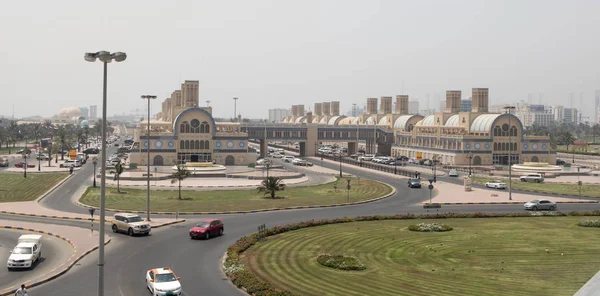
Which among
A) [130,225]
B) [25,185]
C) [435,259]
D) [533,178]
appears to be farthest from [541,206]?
[25,185]

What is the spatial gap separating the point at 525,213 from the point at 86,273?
1678 inches

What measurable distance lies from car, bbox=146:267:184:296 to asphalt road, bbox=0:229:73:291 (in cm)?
735

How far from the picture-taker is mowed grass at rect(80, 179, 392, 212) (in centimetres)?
6044

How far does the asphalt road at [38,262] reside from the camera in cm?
3203

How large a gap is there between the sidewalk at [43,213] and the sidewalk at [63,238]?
142 inches

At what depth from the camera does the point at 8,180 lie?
287 feet

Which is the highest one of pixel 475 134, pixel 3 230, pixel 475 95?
pixel 475 95

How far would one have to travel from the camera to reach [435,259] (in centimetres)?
3684

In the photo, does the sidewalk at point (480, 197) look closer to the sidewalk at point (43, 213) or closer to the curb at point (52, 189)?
Result: the sidewalk at point (43, 213)

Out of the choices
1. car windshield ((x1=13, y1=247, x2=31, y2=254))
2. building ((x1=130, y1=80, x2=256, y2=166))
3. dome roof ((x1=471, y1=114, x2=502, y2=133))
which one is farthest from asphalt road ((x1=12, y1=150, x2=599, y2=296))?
dome roof ((x1=471, y1=114, x2=502, y2=133))

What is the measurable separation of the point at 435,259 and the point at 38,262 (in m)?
25.2

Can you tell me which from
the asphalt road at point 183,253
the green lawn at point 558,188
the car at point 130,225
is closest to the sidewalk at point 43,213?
the asphalt road at point 183,253

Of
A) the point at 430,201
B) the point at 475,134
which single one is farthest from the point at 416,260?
the point at 475,134

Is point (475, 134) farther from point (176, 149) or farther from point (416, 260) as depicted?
point (416, 260)
